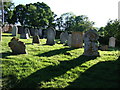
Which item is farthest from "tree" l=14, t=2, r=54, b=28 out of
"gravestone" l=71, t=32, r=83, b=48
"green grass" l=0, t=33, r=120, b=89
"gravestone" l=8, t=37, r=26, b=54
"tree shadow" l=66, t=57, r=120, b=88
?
"tree shadow" l=66, t=57, r=120, b=88

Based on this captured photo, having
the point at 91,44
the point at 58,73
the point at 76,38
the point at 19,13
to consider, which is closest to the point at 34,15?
the point at 19,13

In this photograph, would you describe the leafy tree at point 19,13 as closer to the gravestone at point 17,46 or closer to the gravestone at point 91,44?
the gravestone at point 17,46

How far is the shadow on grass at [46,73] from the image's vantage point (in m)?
6.16

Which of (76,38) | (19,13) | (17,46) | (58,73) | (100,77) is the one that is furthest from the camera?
(19,13)

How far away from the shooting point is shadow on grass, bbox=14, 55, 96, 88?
616 centimetres

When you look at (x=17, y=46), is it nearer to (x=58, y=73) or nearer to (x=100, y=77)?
(x=58, y=73)

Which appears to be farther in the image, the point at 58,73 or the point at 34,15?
the point at 34,15

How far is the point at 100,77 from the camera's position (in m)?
6.48

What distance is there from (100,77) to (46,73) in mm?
2505

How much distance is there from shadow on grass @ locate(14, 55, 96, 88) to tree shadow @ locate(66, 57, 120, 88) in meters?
0.98

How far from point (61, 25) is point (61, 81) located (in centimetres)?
5081

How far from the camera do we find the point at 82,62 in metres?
8.20

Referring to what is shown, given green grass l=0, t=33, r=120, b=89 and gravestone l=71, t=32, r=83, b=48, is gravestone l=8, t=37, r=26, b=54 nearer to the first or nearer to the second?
green grass l=0, t=33, r=120, b=89

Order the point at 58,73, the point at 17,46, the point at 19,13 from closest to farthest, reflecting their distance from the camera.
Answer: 1. the point at 58,73
2. the point at 17,46
3. the point at 19,13
